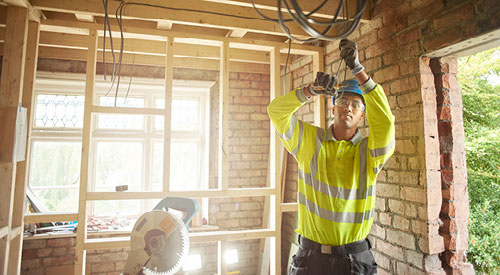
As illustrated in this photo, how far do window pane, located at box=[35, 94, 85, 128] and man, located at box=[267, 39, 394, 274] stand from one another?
284cm

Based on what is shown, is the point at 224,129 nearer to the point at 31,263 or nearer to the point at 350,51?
the point at 350,51

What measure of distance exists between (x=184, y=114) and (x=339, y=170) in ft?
8.69

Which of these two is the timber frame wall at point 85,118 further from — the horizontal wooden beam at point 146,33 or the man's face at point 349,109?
the man's face at point 349,109

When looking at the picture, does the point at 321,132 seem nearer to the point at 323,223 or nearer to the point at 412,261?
the point at 323,223

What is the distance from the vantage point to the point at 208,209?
354 cm

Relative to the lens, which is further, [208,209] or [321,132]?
[208,209]

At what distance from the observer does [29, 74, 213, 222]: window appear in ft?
11.2

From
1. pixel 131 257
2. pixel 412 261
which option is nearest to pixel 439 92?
pixel 412 261

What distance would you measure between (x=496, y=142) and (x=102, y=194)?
5385mm

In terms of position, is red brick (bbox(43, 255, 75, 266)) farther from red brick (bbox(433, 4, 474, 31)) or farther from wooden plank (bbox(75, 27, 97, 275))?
red brick (bbox(433, 4, 474, 31))

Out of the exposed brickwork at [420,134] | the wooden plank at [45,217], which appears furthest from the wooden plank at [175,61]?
the wooden plank at [45,217]

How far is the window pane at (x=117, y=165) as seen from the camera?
3.57 m

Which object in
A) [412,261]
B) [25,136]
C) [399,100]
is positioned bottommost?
[412,261]

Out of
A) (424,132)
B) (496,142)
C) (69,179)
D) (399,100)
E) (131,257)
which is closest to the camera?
(131,257)
